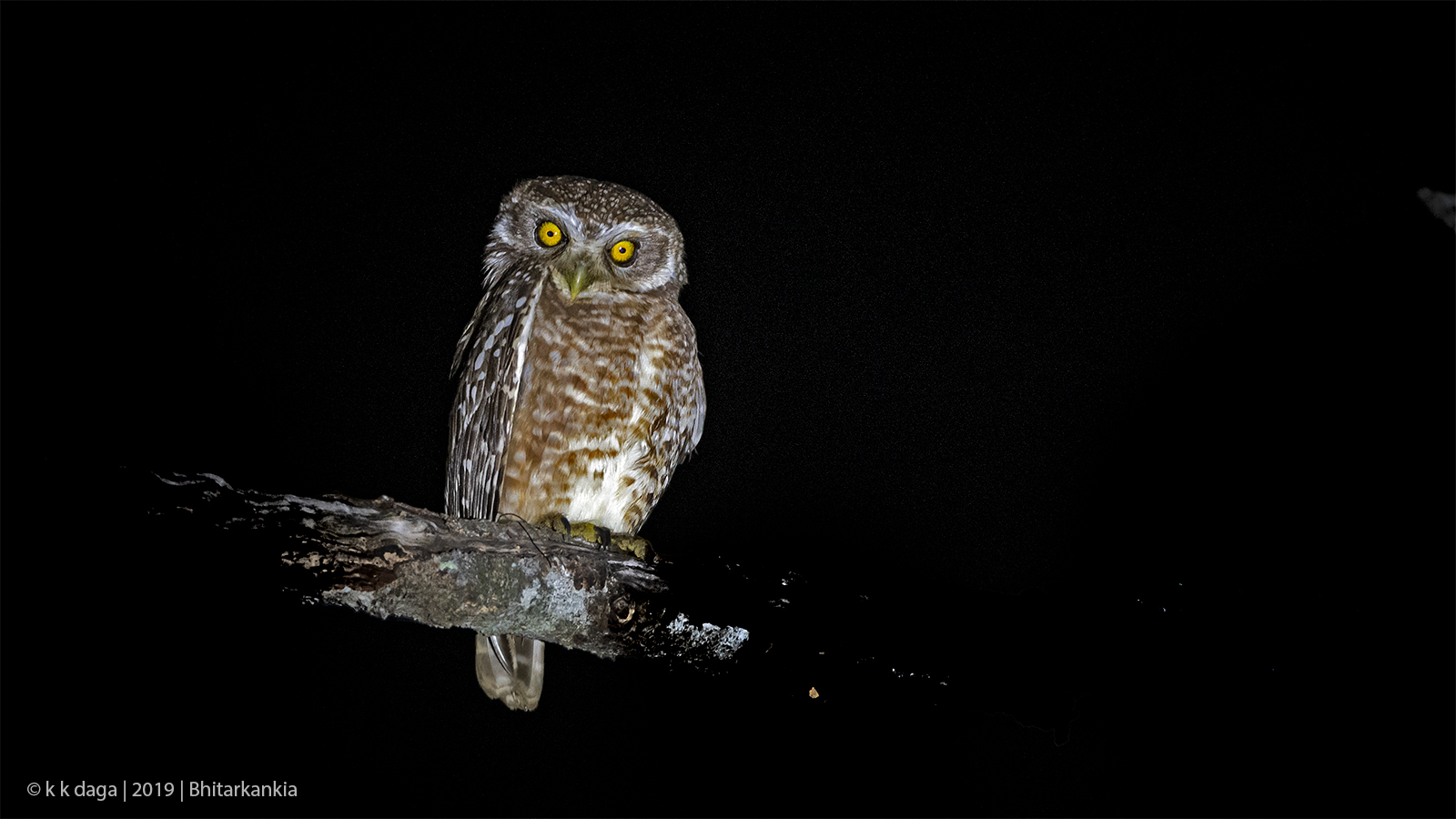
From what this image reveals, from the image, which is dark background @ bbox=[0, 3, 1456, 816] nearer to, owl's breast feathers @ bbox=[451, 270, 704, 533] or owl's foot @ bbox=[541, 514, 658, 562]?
owl's foot @ bbox=[541, 514, 658, 562]

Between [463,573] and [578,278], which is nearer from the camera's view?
[463,573]

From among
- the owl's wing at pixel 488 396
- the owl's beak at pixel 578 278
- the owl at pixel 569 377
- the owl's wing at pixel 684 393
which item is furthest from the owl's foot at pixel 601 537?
the owl's beak at pixel 578 278

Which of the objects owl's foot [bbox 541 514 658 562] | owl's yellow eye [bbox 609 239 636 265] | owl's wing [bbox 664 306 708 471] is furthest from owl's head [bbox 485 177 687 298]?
owl's foot [bbox 541 514 658 562]

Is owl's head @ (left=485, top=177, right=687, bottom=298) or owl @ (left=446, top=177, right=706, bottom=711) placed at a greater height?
owl's head @ (left=485, top=177, right=687, bottom=298)

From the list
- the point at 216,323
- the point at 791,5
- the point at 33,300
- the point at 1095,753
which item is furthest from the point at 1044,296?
the point at 33,300

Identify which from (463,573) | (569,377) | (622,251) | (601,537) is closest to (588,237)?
(622,251)

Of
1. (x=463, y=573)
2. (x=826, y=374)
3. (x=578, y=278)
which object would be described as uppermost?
(x=578, y=278)

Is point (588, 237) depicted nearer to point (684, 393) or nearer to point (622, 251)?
point (622, 251)

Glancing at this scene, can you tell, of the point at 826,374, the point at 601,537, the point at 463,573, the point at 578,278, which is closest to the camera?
the point at 463,573
